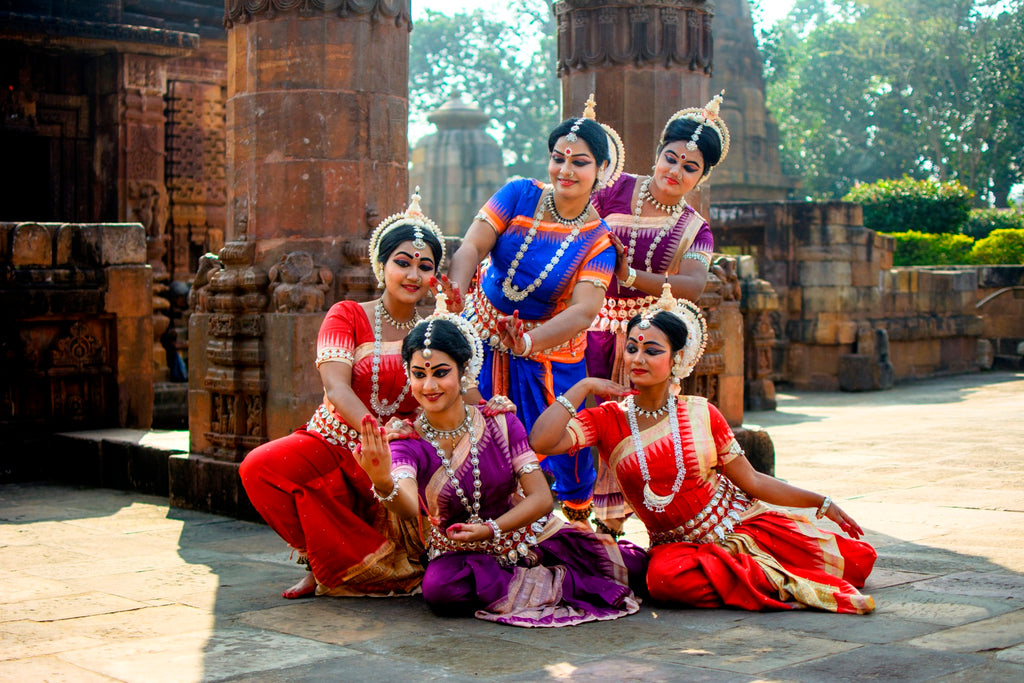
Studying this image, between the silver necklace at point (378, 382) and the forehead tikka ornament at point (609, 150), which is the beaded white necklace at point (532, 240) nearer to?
the forehead tikka ornament at point (609, 150)

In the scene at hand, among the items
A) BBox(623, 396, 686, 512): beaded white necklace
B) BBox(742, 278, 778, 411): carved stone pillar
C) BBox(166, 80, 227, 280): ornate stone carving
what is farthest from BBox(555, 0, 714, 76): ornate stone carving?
BBox(166, 80, 227, 280): ornate stone carving

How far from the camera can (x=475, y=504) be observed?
4633 millimetres

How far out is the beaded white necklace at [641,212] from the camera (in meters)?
5.66

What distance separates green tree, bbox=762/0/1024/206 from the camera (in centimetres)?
4234

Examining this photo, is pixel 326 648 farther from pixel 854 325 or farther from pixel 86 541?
pixel 854 325

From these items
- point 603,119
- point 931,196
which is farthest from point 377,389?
point 931,196

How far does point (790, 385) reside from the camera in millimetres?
16500

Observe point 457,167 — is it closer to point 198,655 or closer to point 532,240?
point 532,240

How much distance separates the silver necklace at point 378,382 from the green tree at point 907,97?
127 feet

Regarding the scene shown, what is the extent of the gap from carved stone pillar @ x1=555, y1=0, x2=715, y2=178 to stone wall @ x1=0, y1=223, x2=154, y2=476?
3.17 metres

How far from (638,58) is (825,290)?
28.5 feet

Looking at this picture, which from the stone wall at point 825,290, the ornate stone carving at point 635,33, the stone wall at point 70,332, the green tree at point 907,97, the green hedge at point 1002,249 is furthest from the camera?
the green tree at point 907,97

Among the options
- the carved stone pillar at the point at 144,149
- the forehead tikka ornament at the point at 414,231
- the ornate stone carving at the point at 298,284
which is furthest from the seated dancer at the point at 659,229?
the carved stone pillar at the point at 144,149

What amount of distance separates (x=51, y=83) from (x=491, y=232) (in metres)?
11.5
